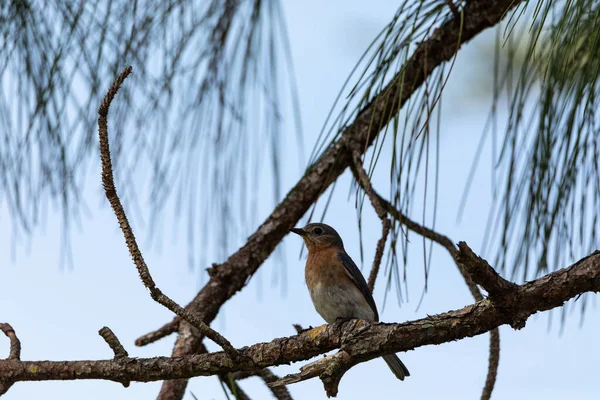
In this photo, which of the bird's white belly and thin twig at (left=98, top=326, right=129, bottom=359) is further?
the bird's white belly

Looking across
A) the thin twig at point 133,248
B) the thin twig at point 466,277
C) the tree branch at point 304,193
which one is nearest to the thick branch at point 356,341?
the thin twig at point 133,248

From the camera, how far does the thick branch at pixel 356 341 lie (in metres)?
1.83

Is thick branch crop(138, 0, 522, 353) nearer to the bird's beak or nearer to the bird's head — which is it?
the bird's beak

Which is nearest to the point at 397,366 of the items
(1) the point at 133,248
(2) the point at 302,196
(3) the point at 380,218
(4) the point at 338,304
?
(4) the point at 338,304

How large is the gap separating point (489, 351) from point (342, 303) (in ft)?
3.85

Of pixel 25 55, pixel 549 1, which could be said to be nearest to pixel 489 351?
pixel 549 1

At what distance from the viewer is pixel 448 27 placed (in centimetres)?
320

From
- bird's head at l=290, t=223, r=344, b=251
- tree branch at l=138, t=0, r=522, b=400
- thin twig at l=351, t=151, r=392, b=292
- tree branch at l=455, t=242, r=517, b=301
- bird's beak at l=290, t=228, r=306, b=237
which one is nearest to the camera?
tree branch at l=455, t=242, r=517, b=301

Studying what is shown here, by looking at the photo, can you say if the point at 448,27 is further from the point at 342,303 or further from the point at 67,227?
the point at 67,227

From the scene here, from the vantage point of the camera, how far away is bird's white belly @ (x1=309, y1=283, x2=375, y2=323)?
12.9ft

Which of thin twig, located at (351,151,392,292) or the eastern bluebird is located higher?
the eastern bluebird

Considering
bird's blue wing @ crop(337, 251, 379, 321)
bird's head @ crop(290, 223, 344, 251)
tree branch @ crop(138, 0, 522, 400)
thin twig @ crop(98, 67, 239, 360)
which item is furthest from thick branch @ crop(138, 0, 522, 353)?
thin twig @ crop(98, 67, 239, 360)

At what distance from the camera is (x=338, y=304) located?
3.95 metres

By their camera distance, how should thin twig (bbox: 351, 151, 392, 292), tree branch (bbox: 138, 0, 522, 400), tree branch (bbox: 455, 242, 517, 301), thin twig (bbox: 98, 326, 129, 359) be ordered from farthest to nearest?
tree branch (bbox: 138, 0, 522, 400) < thin twig (bbox: 351, 151, 392, 292) < thin twig (bbox: 98, 326, 129, 359) < tree branch (bbox: 455, 242, 517, 301)
